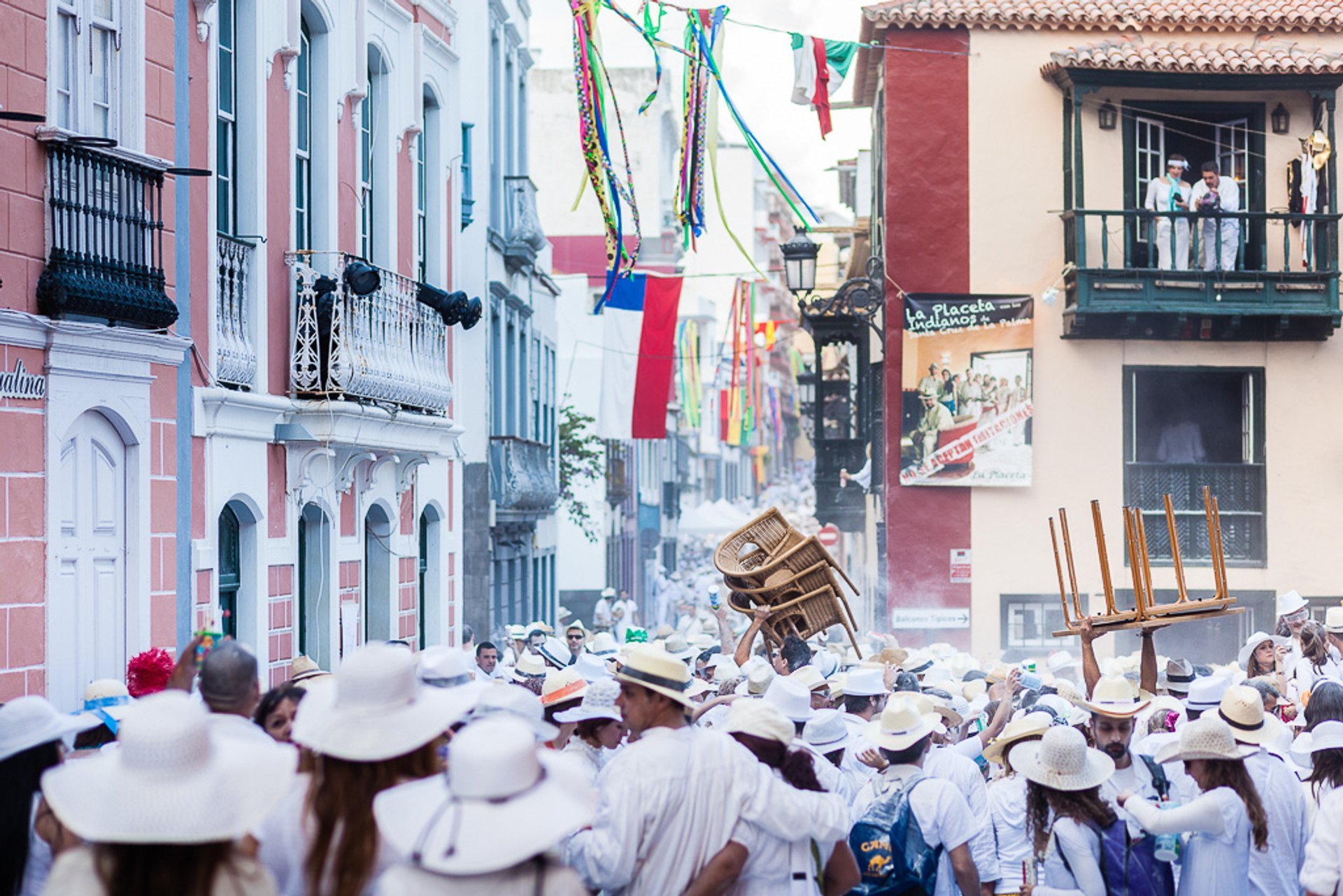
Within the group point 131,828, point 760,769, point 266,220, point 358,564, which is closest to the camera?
point 131,828

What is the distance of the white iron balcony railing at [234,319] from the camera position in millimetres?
12875

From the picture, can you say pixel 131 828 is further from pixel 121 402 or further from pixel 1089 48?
pixel 1089 48

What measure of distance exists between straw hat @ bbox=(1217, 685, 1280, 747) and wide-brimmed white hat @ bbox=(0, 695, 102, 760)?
14.7 feet

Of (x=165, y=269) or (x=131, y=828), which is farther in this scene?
(x=165, y=269)

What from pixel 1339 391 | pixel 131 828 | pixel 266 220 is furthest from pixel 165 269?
pixel 1339 391

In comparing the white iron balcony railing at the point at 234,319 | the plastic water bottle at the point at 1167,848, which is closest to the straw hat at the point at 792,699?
the plastic water bottle at the point at 1167,848

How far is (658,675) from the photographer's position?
5.75 m

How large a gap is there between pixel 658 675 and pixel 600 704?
4.94 ft

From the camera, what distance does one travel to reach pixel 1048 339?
22.3 metres

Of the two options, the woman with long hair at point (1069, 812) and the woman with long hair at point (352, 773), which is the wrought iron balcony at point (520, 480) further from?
the woman with long hair at point (352, 773)

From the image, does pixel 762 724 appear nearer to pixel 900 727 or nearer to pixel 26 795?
pixel 900 727

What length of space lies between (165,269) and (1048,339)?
13670mm

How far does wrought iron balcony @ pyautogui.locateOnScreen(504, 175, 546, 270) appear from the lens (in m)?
25.7

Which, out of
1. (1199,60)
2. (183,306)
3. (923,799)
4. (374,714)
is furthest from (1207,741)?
(1199,60)
